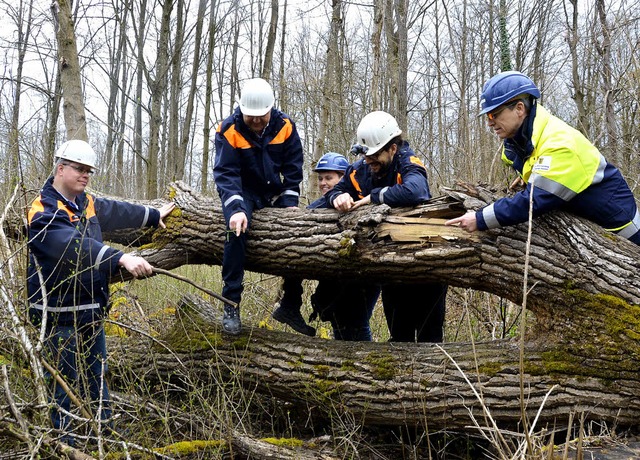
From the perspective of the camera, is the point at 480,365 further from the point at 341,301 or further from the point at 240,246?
the point at 240,246

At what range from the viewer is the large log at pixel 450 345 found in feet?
9.81

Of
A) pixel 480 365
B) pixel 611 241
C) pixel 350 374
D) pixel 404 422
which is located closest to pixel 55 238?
pixel 350 374

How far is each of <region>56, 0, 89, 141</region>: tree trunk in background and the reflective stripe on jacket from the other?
514 centimetres

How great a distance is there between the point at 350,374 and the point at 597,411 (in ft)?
5.03

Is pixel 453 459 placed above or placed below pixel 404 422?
below

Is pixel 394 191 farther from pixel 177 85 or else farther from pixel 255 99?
pixel 177 85

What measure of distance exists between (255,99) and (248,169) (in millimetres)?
556

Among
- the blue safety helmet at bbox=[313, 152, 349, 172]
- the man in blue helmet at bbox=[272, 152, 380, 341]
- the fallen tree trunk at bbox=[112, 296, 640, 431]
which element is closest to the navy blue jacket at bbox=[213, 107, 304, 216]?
the man in blue helmet at bbox=[272, 152, 380, 341]

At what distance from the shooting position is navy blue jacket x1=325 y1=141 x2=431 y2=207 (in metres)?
3.51

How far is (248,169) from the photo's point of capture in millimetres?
4043

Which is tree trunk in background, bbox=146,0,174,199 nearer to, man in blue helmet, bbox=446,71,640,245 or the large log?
the large log

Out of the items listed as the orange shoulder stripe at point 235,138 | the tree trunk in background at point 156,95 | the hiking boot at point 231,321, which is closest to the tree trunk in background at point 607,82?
the orange shoulder stripe at point 235,138

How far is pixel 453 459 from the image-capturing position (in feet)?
11.6

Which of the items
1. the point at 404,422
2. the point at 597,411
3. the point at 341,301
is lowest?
the point at 404,422
